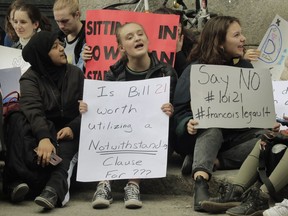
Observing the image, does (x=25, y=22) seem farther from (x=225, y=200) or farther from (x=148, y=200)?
(x=225, y=200)

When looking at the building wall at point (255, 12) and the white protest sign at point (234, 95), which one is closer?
the white protest sign at point (234, 95)

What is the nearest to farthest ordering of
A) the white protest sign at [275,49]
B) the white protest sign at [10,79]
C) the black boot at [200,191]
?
the black boot at [200,191] < the white protest sign at [10,79] < the white protest sign at [275,49]

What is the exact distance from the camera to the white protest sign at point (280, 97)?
6844 millimetres

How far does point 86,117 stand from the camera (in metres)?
6.36

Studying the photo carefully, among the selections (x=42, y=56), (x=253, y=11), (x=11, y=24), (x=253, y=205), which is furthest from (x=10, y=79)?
(x=253, y=11)

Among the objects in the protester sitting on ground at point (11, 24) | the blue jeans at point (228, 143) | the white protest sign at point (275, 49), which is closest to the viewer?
the blue jeans at point (228, 143)

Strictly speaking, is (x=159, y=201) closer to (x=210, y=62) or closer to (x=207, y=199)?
(x=207, y=199)

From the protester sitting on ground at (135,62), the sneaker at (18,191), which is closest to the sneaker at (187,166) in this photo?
the protester sitting on ground at (135,62)

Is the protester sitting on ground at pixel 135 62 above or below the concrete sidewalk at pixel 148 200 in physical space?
above

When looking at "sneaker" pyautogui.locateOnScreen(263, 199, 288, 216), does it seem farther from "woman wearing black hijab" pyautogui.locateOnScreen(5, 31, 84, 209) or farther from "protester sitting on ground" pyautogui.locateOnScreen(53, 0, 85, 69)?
"protester sitting on ground" pyautogui.locateOnScreen(53, 0, 85, 69)

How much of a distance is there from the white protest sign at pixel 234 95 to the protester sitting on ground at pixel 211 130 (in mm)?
84

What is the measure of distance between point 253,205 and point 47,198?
52.7 inches

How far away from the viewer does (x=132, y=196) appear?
6.02 m

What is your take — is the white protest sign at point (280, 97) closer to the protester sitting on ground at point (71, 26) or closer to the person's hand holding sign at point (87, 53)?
the person's hand holding sign at point (87, 53)
